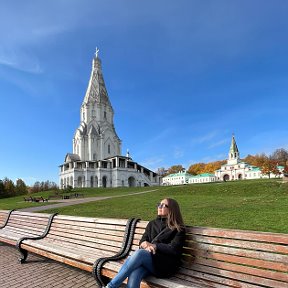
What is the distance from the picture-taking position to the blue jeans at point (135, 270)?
3.90 meters

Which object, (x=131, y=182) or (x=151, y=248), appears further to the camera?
(x=131, y=182)

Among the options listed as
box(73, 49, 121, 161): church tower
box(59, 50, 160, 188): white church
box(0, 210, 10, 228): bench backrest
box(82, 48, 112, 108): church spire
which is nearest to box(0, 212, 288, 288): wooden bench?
box(0, 210, 10, 228): bench backrest

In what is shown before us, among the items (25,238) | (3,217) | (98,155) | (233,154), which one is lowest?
(25,238)

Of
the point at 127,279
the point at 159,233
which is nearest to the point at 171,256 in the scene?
the point at 159,233

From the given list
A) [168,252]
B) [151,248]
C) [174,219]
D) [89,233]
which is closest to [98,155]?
[89,233]

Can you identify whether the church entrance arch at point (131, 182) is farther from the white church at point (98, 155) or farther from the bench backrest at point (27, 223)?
the bench backrest at point (27, 223)


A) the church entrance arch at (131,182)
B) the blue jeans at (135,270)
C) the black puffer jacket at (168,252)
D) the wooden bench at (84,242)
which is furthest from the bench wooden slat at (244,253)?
the church entrance arch at (131,182)

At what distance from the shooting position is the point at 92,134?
7519cm

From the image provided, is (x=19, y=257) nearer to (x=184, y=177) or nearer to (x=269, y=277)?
(x=269, y=277)

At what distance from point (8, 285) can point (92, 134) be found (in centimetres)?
7121

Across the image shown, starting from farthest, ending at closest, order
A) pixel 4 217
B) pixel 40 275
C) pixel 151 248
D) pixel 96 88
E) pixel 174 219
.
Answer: pixel 96 88 → pixel 4 217 → pixel 40 275 → pixel 174 219 → pixel 151 248

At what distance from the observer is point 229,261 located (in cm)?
365

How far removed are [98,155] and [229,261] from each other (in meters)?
73.4

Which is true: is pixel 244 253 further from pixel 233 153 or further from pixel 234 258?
pixel 233 153
